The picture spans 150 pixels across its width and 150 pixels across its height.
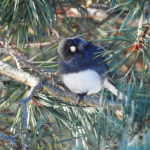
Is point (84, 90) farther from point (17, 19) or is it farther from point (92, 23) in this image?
point (92, 23)

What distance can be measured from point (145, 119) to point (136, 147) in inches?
7.9

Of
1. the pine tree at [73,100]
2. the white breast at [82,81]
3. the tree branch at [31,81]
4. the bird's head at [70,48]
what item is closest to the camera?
the pine tree at [73,100]

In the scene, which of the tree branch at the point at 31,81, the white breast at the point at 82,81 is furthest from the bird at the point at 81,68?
the tree branch at the point at 31,81

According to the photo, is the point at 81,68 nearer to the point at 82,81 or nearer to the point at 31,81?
the point at 82,81

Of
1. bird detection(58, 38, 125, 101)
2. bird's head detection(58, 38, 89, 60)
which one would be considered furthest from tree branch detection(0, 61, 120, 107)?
bird's head detection(58, 38, 89, 60)

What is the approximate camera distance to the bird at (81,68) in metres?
1.68

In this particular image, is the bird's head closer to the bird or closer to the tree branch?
the bird

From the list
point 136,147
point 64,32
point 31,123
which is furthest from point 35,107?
point 64,32

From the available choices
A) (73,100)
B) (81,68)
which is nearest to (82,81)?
(81,68)

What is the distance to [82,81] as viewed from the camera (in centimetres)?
166

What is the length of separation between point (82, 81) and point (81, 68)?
6cm

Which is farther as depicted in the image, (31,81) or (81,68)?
(81,68)

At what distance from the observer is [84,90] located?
5.74 ft

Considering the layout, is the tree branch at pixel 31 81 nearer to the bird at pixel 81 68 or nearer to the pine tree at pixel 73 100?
the pine tree at pixel 73 100
